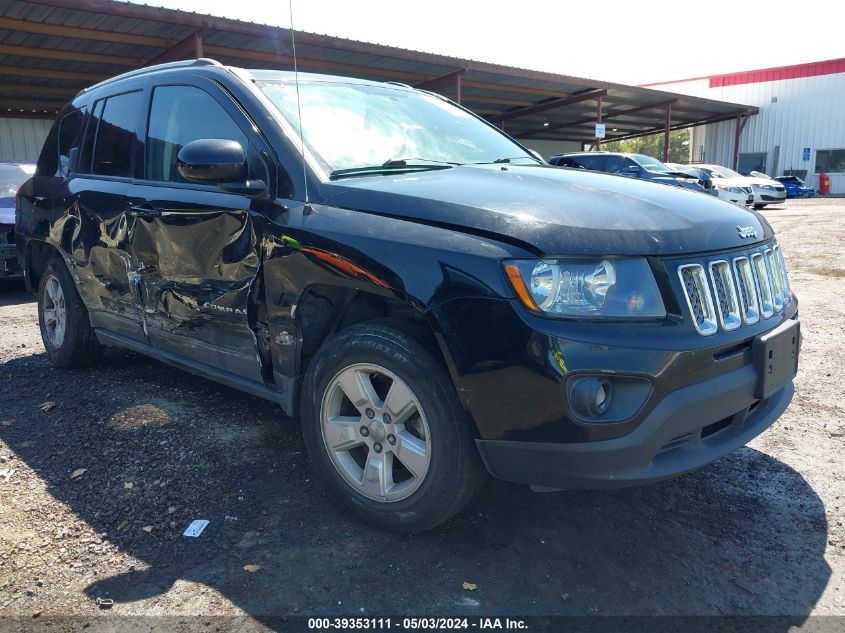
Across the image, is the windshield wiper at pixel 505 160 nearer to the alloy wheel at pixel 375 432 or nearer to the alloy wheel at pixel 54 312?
the alloy wheel at pixel 375 432

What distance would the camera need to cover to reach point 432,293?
7.54 feet

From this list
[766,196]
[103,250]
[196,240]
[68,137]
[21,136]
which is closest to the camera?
[196,240]

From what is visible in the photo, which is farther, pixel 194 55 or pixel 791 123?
pixel 791 123

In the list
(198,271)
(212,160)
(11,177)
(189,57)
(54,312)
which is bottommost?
(54,312)

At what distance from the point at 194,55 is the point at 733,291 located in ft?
46.2

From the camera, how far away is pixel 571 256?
219 cm

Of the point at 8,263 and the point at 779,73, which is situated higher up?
the point at 779,73

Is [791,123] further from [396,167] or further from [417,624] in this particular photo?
[417,624]

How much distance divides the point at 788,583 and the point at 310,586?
5.46ft

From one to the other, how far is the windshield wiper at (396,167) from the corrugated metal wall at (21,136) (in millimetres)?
22441

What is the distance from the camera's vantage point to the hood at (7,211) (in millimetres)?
7891

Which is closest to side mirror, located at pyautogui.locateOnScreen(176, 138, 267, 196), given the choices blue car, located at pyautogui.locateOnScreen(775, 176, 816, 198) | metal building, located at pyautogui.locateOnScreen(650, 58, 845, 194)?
blue car, located at pyautogui.locateOnScreen(775, 176, 816, 198)

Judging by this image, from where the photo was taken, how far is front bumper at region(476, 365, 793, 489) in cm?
213

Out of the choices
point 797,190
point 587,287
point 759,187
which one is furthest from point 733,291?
point 797,190
